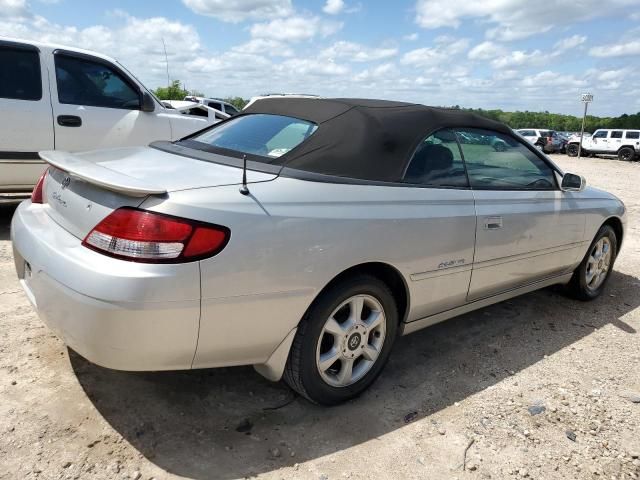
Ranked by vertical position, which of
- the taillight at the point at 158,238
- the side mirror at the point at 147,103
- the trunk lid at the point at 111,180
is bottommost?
the taillight at the point at 158,238

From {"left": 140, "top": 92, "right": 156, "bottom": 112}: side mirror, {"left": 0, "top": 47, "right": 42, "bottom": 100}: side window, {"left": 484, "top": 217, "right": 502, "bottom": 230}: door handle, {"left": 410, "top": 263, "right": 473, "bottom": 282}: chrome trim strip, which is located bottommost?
{"left": 410, "top": 263, "right": 473, "bottom": 282}: chrome trim strip

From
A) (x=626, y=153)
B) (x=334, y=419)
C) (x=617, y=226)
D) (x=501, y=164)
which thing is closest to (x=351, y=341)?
(x=334, y=419)

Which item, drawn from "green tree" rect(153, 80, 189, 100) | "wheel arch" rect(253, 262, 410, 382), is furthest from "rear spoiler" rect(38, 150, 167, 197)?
"green tree" rect(153, 80, 189, 100)

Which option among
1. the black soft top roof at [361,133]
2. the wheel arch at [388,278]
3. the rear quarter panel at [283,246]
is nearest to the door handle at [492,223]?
the rear quarter panel at [283,246]

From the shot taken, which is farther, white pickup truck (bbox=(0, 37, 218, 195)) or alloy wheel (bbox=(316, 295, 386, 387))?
white pickup truck (bbox=(0, 37, 218, 195))

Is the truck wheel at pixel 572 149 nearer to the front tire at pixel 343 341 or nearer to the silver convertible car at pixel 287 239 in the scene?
the silver convertible car at pixel 287 239

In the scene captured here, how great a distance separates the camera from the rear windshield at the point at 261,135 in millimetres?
2711

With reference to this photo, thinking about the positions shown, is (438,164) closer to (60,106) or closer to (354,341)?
(354,341)

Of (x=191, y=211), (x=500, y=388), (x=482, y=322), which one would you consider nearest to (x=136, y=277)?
(x=191, y=211)

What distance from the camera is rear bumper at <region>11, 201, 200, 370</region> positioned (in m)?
1.98

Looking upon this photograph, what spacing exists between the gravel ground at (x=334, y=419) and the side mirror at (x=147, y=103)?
10.4ft

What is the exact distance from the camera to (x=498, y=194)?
3309 mm

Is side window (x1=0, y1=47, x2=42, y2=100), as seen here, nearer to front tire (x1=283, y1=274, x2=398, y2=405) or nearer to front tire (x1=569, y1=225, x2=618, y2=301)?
front tire (x1=283, y1=274, x2=398, y2=405)

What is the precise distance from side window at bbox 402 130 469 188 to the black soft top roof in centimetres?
5
